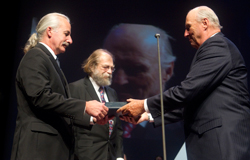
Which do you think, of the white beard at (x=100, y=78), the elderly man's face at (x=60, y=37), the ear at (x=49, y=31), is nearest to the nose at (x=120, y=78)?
the white beard at (x=100, y=78)

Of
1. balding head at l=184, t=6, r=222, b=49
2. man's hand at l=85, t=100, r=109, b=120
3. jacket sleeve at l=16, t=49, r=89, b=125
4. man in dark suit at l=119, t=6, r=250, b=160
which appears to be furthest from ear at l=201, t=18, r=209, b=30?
jacket sleeve at l=16, t=49, r=89, b=125

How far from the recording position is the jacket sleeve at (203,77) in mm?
1662

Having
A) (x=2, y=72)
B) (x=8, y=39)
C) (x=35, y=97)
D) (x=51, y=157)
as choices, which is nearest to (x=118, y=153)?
(x=51, y=157)

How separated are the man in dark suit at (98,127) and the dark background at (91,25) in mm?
495

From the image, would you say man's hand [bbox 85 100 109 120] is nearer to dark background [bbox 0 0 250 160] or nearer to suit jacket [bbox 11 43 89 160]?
suit jacket [bbox 11 43 89 160]

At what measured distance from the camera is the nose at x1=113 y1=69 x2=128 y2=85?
146 inches

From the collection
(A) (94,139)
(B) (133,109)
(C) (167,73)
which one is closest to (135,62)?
(C) (167,73)

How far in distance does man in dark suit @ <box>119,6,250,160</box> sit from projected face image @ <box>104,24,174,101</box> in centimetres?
183

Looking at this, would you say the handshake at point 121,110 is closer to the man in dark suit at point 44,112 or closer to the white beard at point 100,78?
the man in dark suit at point 44,112

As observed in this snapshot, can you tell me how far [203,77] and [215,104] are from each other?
7.7 inches

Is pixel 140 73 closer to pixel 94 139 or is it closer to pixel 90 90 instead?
pixel 90 90

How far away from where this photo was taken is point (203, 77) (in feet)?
5.48

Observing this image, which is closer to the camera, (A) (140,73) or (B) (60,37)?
(B) (60,37)

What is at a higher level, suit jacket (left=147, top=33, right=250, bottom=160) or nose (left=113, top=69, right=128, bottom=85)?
suit jacket (left=147, top=33, right=250, bottom=160)
